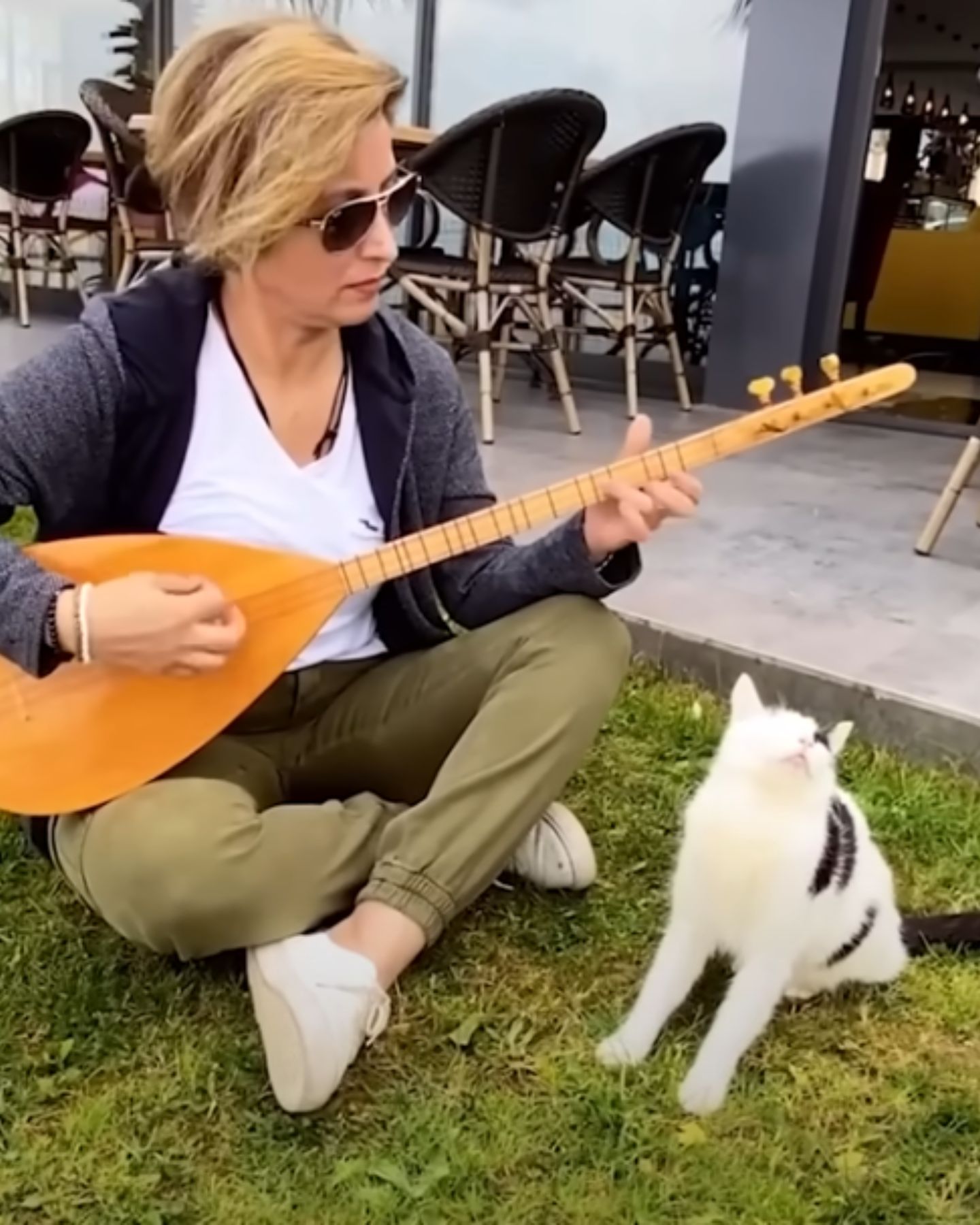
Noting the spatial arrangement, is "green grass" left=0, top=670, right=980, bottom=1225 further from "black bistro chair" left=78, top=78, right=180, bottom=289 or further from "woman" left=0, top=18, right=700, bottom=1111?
"black bistro chair" left=78, top=78, right=180, bottom=289

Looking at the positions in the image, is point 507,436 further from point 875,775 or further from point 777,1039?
point 777,1039

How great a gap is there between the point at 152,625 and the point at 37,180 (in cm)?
572

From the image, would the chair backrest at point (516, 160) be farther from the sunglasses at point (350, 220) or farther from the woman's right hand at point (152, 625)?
the woman's right hand at point (152, 625)

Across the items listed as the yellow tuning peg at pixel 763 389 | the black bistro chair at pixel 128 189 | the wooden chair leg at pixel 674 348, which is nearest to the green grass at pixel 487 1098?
the yellow tuning peg at pixel 763 389

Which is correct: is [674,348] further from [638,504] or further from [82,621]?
[82,621]

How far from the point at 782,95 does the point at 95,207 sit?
3956 millimetres

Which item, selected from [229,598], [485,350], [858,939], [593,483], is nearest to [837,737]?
[858,939]

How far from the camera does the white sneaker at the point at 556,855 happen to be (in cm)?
175

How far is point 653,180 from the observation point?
461 centimetres


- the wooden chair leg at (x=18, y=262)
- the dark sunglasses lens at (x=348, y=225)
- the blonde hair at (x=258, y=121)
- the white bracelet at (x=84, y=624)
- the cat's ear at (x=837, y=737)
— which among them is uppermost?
the blonde hair at (x=258, y=121)

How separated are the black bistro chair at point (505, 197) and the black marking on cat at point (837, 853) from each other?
2.77 m

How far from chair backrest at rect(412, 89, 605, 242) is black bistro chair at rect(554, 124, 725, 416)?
416mm

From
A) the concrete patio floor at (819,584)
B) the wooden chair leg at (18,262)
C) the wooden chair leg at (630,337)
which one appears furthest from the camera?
the wooden chair leg at (18,262)

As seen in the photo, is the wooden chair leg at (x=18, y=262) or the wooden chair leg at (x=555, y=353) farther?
the wooden chair leg at (x=18, y=262)
